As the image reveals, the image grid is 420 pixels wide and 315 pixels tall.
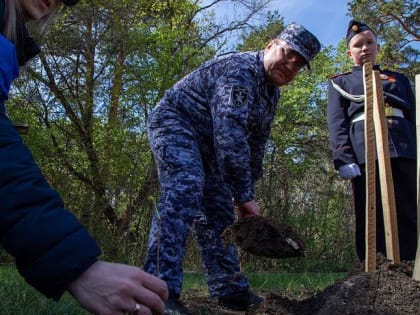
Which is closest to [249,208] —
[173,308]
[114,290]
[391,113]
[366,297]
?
[173,308]

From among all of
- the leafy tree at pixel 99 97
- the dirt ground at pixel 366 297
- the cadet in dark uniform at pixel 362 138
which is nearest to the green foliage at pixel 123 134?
the leafy tree at pixel 99 97

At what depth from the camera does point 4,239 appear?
89cm

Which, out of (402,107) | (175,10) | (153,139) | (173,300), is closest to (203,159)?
(153,139)

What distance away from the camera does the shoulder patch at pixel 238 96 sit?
120 inches

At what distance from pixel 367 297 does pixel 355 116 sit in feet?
6.15

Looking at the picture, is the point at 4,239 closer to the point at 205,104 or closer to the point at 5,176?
the point at 5,176

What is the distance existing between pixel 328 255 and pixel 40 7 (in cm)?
857

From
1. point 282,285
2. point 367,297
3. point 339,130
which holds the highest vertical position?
point 339,130

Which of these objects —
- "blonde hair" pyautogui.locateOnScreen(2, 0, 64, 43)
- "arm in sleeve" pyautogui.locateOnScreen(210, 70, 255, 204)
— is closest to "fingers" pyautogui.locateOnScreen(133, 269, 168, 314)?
"blonde hair" pyautogui.locateOnScreen(2, 0, 64, 43)

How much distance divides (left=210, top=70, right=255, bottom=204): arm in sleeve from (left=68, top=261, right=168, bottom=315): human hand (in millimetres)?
2122

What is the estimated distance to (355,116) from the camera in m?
3.98

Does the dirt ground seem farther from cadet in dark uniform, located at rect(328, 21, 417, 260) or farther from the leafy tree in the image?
the leafy tree

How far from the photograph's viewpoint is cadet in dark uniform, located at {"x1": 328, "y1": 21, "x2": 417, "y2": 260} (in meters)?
3.88

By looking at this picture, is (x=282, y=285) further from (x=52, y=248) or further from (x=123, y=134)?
(x=123, y=134)
